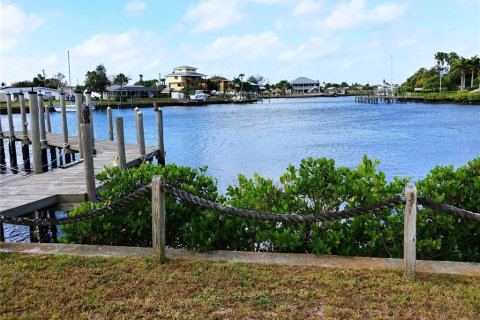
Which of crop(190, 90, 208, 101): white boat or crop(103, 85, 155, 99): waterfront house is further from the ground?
crop(103, 85, 155, 99): waterfront house

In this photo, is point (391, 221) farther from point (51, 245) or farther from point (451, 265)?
point (51, 245)

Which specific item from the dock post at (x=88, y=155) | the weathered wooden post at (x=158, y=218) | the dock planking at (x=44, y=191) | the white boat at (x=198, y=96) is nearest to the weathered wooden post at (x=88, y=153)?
the dock post at (x=88, y=155)

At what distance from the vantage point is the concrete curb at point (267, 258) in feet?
16.8

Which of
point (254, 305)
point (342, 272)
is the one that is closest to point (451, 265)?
point (342, 272)

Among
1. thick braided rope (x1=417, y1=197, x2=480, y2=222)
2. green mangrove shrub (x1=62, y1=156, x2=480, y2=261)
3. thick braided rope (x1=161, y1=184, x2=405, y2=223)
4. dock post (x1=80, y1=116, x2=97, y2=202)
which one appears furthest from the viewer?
dock post (x1=80, y1=116, x2=97, y2=202)

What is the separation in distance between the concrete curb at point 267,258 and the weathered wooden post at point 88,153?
2.89 meters

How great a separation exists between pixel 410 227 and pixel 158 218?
279 cm

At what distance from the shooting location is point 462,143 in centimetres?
3484

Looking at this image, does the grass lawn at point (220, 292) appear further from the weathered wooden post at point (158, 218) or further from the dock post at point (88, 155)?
the dock post at point (88, 155)

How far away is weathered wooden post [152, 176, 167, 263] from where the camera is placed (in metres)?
5.28

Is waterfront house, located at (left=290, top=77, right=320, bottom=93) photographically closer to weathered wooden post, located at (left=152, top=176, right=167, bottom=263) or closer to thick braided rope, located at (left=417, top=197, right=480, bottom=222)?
weathered wooden post, located at (left=152, top=176, right=167, bottom=263)

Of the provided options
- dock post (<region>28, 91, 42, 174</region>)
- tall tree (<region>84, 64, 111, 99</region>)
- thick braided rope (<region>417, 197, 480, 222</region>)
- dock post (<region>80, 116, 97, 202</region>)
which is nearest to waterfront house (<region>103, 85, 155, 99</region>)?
tall tree (<region>84, 64, 111, 99</region>)

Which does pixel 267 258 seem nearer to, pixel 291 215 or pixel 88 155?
pixel 291 215

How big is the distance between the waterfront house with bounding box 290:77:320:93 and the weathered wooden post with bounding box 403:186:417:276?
196 m
